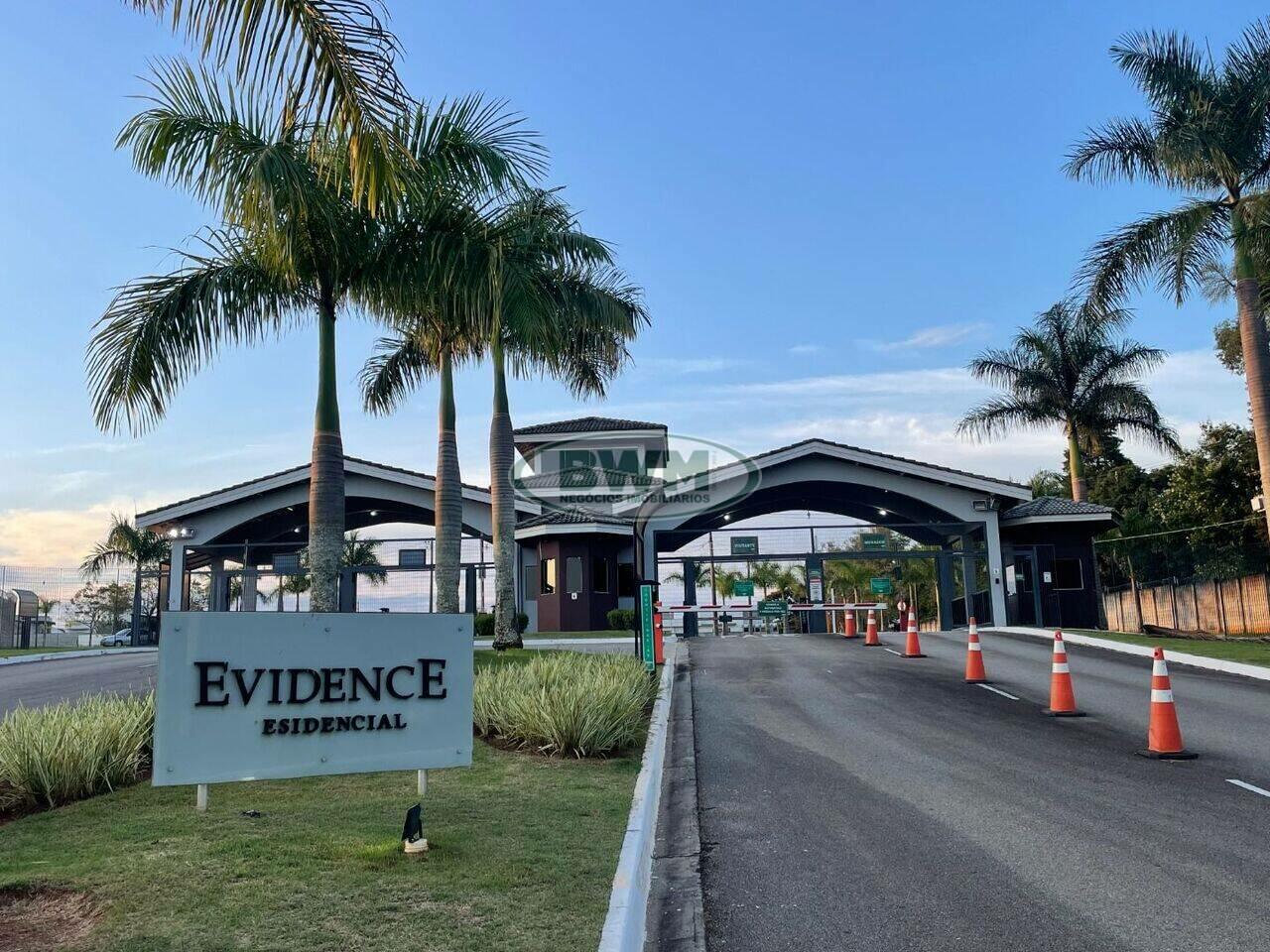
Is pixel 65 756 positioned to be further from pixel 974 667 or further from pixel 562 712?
pixel 974 667

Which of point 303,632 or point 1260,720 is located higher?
point 303,632

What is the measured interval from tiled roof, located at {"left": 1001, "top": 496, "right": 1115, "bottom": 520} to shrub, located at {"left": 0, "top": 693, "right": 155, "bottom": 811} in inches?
1107

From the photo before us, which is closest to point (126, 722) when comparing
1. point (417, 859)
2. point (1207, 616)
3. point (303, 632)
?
point (303, 632)

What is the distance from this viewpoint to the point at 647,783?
8.22 meters

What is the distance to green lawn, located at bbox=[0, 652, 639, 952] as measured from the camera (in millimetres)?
4730

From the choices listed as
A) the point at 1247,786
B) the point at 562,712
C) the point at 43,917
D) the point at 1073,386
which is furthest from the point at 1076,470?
the point at 43,917

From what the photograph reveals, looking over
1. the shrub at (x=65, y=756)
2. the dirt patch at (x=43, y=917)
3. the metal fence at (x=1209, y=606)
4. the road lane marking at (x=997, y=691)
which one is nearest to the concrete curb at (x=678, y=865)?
the dirt patch at (x=43, y=917)

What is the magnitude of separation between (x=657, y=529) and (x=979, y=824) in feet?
85.4

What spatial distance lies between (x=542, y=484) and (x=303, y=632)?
96.5 ft

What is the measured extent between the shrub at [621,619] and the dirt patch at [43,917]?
953 inches

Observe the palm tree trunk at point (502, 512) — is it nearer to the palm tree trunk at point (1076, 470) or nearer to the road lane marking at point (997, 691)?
the road lane marking at point (997, 691)

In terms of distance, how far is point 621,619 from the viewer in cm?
3012

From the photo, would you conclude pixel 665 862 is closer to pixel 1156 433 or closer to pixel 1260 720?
pixel 1260 720

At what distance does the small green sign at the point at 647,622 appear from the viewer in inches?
623
